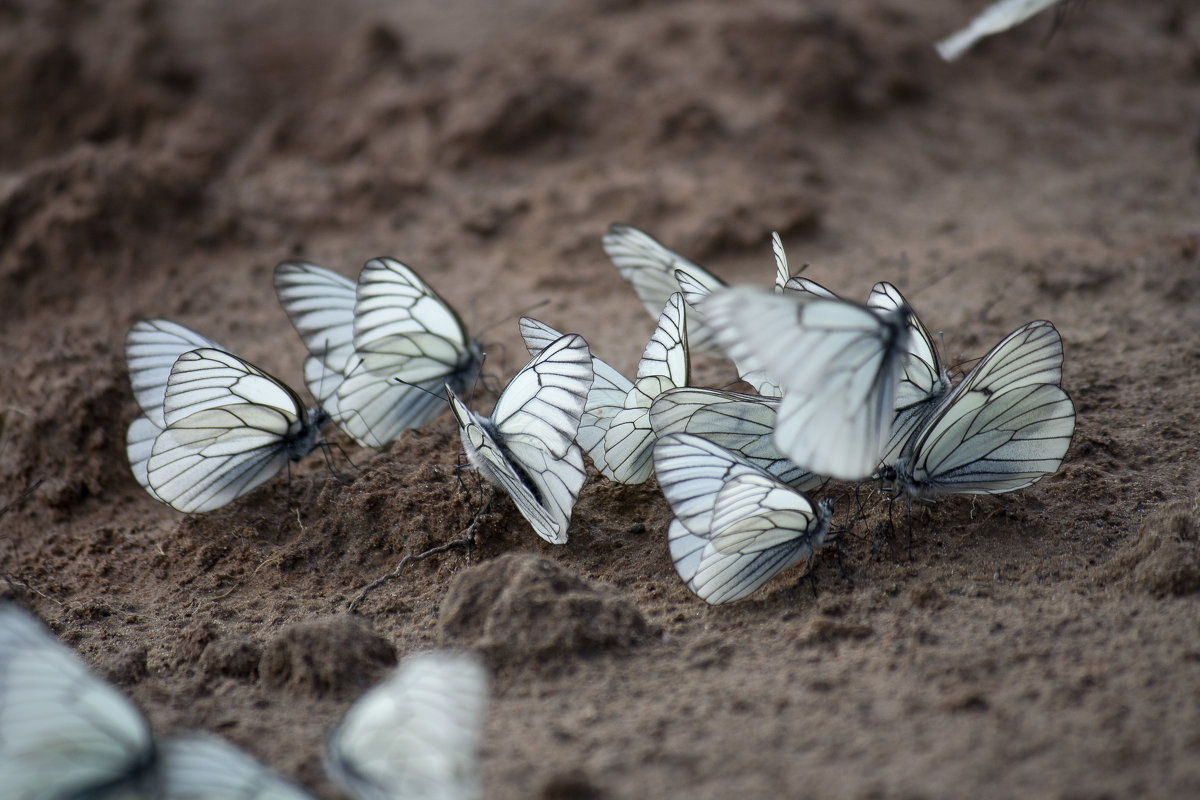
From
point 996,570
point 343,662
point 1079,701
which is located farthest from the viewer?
point 996,570

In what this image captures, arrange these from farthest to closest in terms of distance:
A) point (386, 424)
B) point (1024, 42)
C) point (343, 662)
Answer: point (1024, 42)
point (386, 424)
point (343, 662)

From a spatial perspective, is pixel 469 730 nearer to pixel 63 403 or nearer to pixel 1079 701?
pixel 1079 701

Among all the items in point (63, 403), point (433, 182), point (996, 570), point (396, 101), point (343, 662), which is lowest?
point (996, 570)

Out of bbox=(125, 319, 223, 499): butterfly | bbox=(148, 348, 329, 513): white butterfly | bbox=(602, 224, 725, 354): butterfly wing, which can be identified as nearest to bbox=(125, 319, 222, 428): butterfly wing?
bbox=(125, 319, 223, 499): butterfly

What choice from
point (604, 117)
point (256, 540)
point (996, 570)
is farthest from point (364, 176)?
point (996, 570)

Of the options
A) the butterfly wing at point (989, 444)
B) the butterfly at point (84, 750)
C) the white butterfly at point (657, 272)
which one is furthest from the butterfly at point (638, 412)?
the butterfly at point (84, 750)

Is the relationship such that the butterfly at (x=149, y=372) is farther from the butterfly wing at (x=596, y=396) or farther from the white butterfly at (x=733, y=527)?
the white butterfly at (x=733, y=527)
